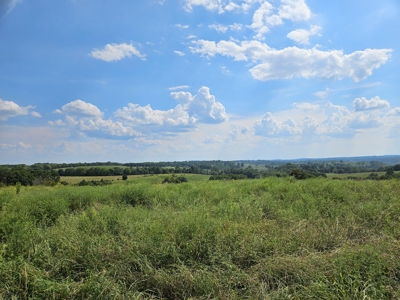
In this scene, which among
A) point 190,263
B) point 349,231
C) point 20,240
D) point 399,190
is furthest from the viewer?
point 399,190

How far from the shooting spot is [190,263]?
12.6 ft

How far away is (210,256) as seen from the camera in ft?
12.7

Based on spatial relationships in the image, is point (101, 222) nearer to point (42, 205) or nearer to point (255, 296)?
point (42, 205)

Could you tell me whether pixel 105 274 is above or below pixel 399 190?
below

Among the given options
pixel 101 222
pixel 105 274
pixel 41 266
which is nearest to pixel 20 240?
pixel 41 266

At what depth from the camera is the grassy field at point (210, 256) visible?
3.12 m

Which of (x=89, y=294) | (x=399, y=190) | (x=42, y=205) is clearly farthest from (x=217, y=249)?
(x=399, y=190)

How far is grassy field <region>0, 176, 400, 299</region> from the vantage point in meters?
3.12

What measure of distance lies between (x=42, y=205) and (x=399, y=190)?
10935mm

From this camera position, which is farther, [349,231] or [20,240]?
[349,231]

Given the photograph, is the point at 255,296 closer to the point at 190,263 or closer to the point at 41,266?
the point at 190,263

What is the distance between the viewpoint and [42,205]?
6750mm

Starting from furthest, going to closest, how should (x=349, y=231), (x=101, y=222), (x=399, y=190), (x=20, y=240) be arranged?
(x=399, y=190) < (x=101, y=222) < (x=349, y=231) < (x=20, y=240)

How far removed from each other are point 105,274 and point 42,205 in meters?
4.36
